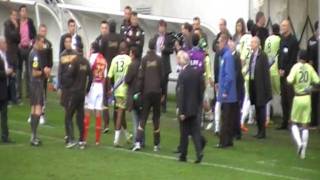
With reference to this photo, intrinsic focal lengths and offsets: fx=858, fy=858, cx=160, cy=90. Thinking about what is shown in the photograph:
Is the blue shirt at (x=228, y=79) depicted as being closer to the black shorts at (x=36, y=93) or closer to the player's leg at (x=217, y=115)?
the player's leg at (x=217, y=115)

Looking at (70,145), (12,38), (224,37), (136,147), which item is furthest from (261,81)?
(12,38)

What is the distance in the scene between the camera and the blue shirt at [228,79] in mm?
16844

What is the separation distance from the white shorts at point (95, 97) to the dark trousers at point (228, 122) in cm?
241

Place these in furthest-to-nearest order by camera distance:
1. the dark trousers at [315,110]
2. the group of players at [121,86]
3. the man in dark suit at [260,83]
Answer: the dark trousers at [315,110], the man in dark suit at [260,83], the group of players at [121,86]

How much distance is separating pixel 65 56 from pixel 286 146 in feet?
15.5

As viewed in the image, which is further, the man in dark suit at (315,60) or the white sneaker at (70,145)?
the man in dark suit at (315,60)

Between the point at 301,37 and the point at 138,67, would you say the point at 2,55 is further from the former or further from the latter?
the point at 301,37

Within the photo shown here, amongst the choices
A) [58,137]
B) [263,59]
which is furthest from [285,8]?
[58,137]

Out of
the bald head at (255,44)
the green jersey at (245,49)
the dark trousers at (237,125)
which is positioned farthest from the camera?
the green jersey at (245,49)

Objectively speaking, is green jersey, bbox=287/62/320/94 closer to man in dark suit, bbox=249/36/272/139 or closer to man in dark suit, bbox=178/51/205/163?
man in dark suit, bbox=178/51/205/163

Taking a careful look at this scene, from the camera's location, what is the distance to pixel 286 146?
17078 mm

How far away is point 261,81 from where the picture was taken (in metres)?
18.3

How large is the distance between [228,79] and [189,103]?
2.27 meters

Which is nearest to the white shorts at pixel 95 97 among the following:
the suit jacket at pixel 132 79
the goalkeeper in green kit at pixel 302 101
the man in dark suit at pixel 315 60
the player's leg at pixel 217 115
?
the suit jacket at pixel 132 79
